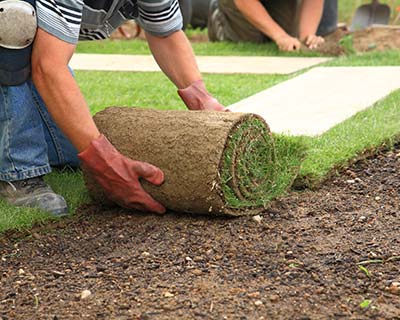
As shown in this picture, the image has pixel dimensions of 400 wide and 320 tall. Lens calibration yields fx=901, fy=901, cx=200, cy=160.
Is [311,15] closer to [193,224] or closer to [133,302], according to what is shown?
[193,224]

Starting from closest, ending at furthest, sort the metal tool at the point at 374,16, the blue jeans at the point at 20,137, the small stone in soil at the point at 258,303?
the small stone in soil at the point at 258,303 < the blue jeans at the point at 20,137 < the metal tool at the point at 374,16

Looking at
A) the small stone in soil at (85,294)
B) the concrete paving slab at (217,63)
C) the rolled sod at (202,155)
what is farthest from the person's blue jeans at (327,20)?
the small stone in soil at (85,294)

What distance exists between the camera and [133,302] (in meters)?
2.57

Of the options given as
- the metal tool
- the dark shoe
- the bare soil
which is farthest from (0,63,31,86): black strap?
the metal tool

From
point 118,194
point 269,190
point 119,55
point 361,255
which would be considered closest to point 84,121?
Answer: point 118,194

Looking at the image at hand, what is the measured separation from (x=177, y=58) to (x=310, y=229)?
1.02 metres

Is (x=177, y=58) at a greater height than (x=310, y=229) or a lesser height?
greater

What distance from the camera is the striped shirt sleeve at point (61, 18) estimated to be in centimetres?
312

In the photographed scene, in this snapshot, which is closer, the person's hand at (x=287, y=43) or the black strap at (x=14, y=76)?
the black strap at (x=14, y=76)

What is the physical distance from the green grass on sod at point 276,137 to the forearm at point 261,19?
723mm

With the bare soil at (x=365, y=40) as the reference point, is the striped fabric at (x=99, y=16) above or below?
above

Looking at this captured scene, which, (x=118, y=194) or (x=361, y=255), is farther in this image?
(x=118, y=194)

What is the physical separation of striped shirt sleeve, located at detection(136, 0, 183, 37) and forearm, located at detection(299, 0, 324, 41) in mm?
3604

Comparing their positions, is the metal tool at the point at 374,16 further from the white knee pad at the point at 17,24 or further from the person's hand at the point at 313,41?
the white knee pad at the point at 17,24
